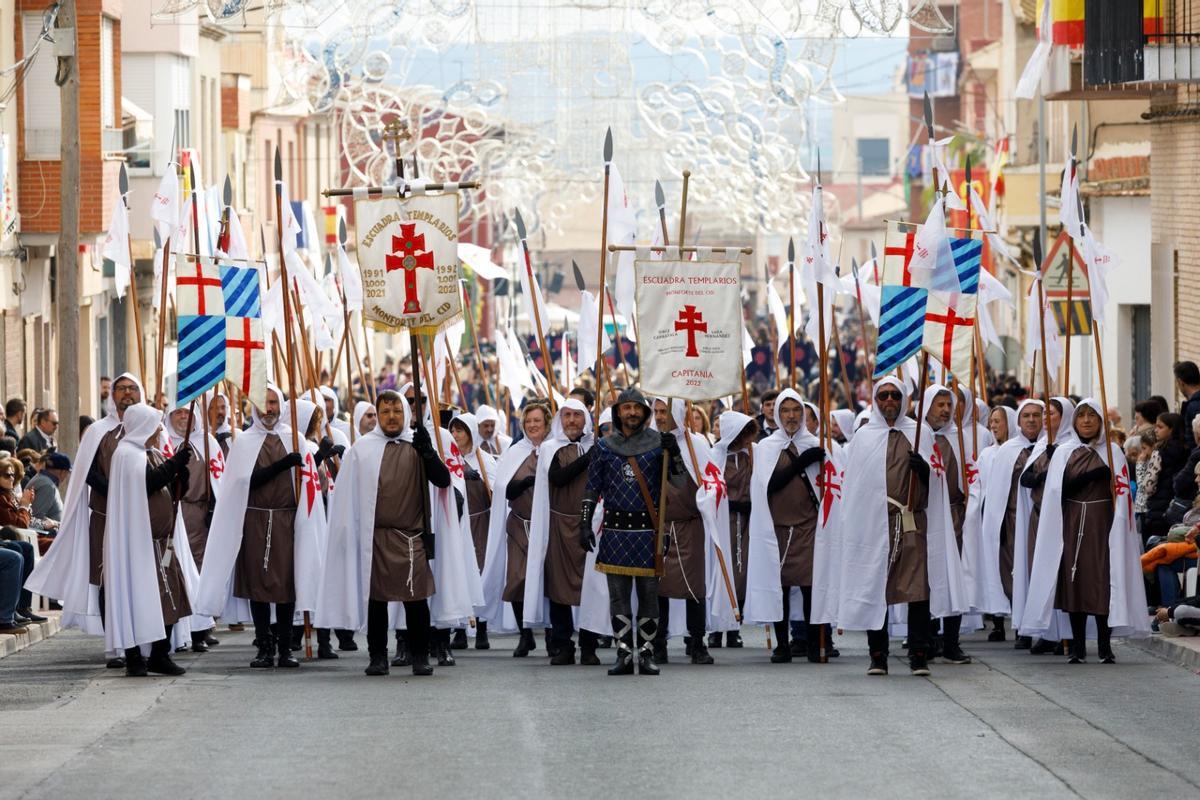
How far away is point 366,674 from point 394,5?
43.9ft

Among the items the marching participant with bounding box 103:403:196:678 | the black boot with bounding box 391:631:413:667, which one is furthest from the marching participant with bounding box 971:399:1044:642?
the marching participant with bounding box 103:403:196:678

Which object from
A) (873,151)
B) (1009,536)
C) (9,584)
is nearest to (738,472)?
(1009,536)

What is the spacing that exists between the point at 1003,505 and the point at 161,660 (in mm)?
6144

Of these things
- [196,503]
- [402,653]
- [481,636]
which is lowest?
[481,636]

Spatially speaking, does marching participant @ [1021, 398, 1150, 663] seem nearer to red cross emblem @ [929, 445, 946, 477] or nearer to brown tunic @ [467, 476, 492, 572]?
red cross emblem @ [929, 445, 946, 477]

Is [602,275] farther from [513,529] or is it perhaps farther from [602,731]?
[602,731]

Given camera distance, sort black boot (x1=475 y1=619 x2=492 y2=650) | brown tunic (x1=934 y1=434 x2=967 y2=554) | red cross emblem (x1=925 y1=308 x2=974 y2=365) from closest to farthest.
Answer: brown tunic (x1=934 y1=434 x2=967 y2=554), red cross emblem (x1=925 y1=308 x2=974 y2=365), black boot (x1=475 y1=619 x2=492 y2=650)

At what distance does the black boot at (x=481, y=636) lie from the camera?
59.7 ft

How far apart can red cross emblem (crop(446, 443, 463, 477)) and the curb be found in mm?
4795

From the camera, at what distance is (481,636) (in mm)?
18344

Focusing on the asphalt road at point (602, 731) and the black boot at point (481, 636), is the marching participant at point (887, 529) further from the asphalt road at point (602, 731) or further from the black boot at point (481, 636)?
the black boot at point (481, 636)

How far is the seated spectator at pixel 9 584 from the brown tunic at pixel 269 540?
1.97 meters

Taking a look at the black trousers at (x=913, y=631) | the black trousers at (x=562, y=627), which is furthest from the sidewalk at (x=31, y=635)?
the black trousers at (x=913, y=631)

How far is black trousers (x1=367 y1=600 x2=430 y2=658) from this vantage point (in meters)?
15.4
